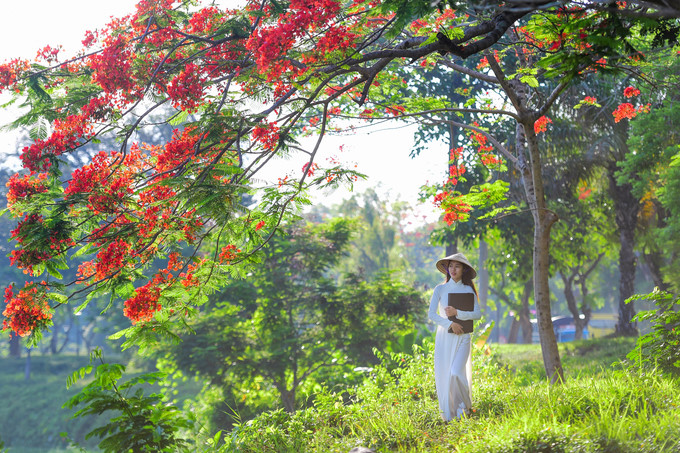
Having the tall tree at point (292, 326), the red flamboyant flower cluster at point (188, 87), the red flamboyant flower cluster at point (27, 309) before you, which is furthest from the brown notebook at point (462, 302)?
the tall tree at point (292, 326)

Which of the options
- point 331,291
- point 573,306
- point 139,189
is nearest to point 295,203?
point 139,189

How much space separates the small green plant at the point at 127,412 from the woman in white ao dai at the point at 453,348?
11.4 feet

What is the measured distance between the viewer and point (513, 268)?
2141 centimetres

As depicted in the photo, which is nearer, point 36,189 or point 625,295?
point 36,189

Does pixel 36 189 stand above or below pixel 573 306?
above

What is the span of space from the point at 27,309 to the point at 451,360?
5.08 m

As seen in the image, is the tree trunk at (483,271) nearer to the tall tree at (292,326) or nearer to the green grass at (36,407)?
the tall tree at (292,326)

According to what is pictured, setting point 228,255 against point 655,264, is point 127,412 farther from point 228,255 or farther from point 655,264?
point 655,264

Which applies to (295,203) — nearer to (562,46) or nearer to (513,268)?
(562,46)

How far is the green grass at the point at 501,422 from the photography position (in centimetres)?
522

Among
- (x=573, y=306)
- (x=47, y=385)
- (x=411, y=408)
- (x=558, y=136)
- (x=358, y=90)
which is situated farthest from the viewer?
(x=47, y=385)

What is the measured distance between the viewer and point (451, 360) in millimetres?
7391

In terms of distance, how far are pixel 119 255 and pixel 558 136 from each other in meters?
14.7

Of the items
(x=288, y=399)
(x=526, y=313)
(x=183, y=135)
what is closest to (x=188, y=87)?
(x=183, y=135)
